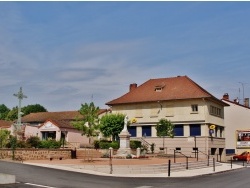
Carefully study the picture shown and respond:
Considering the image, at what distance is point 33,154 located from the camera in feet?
98.2

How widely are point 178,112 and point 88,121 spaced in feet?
78.0

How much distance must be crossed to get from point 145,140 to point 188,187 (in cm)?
3444

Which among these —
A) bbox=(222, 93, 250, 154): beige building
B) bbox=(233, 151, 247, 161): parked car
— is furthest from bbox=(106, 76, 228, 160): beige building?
bbox=(222, 93, 250, 154): beige building

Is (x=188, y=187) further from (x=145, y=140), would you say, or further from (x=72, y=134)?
(x=72, y=134)

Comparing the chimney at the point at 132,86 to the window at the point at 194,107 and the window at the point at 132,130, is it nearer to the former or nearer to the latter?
the window at the point at 132,130

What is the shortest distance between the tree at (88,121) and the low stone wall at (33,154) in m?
3.25

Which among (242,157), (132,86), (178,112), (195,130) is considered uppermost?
(132,86)

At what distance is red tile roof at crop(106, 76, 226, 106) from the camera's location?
51403 millimetres

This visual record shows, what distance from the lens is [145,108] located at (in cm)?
5397

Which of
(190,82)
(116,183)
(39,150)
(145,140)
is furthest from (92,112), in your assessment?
(190,82)

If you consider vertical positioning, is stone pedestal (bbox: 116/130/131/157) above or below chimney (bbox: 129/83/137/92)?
below

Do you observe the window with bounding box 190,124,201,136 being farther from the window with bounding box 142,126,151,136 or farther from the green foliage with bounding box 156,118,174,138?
the window with bounding box 142,126,151,136

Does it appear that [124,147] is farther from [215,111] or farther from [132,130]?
[215,111]

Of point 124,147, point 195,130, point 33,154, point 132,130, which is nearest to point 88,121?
point 33,154
